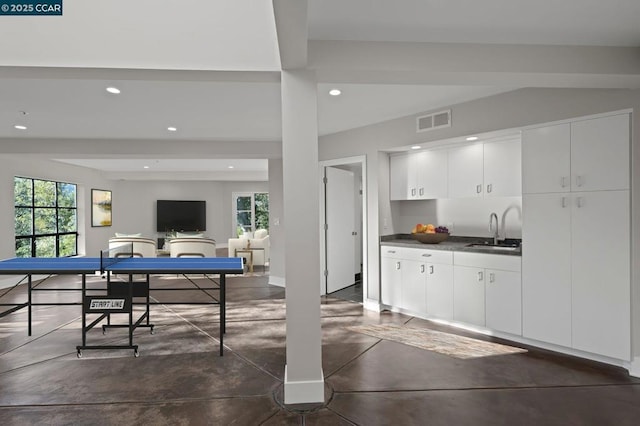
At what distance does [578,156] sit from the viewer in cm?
302

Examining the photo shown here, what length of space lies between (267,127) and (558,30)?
11.3ft

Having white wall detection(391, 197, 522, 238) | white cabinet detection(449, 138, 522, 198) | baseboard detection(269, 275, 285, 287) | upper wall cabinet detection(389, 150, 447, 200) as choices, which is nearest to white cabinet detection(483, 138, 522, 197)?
white cabinet detection(449, 138, 522, 198)

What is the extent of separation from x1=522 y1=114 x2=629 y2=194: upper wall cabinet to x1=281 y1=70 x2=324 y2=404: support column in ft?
7.33

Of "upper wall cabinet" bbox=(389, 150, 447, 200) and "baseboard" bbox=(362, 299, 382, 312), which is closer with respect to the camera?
"upper wall cabinet" bbox=(389, 150, 447, 200)

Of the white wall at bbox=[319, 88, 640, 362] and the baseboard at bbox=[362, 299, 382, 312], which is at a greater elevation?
the white wall at bbox=[319, 88, 640, 362]

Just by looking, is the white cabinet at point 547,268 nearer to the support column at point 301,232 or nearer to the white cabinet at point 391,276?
the white cabinet at point 391,276

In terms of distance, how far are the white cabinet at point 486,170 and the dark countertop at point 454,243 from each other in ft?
1.96

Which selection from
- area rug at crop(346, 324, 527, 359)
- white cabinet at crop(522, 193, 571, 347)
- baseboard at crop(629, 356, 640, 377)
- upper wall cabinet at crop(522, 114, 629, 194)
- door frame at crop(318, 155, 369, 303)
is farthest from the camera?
door frame at crop(318, 155, 369, 303)

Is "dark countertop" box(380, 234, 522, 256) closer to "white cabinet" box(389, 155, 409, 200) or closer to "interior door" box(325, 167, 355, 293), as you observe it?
"white cabinet" box(389, 155, 409, 200)

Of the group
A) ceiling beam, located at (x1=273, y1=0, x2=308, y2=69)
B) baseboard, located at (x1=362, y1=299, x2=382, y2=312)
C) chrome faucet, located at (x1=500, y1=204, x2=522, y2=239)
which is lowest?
baseboard, located at (x1=362, y1=299, x2=382, y2=312)

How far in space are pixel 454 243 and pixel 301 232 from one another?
2.62 meters

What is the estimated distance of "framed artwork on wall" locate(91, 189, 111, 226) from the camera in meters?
9.12

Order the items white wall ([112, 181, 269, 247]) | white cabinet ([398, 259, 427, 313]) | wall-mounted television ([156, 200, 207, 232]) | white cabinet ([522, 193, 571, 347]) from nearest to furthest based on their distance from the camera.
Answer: white cabinet ([522, 193, 571, 347])
white cabinet ([398, 259, 427, 313])
white wall ([112, 181, 269, 247])
wall-mounted television ([156, 200, 207, 232])

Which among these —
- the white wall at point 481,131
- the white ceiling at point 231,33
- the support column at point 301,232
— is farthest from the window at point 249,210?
the support column at point 301,232
